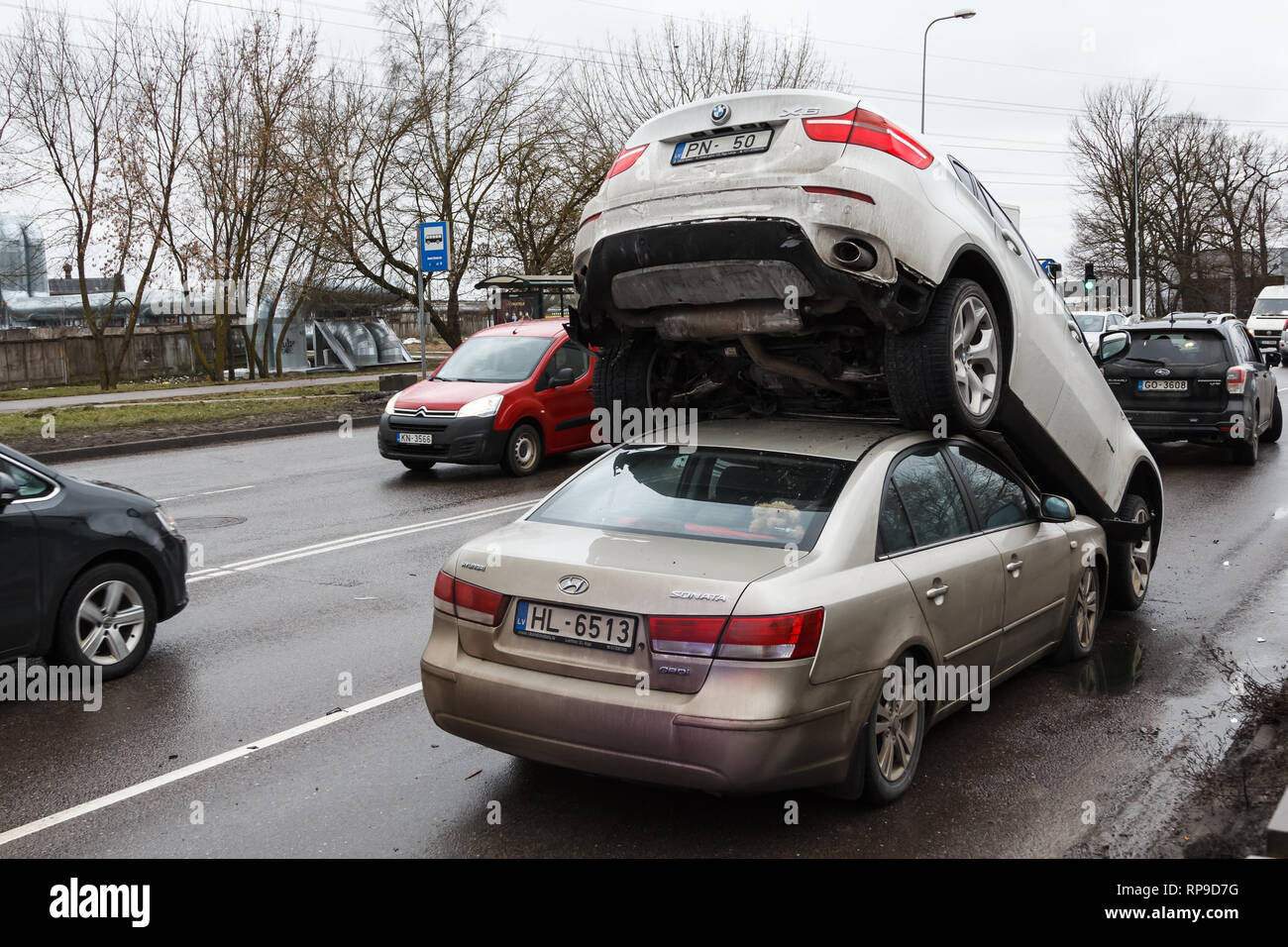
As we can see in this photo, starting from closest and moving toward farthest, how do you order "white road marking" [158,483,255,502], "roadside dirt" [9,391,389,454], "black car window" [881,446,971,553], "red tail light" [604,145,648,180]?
"black car window" [881,446,971,553] → "red tail light" [604,145,648,180] → "white road marking" [158,483,255,502] → "roadside dirt" [9,391,389,454]

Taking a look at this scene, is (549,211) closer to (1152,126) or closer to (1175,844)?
(1175,844)

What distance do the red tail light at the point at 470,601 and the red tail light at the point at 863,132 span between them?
8.62 feet

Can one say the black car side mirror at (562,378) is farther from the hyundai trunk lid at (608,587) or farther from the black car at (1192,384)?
the hyundai trunk lid at (608,587)

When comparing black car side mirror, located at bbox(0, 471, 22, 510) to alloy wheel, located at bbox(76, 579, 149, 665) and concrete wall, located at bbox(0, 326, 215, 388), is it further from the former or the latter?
concrete wall, located at bbox(0, 326, 215, 388)

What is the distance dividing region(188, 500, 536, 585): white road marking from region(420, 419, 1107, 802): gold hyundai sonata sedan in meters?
4.64

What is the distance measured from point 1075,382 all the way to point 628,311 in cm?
257

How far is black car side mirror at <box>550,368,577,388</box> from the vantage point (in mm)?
14531

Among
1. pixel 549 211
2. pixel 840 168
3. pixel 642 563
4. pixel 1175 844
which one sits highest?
pixel 549 211

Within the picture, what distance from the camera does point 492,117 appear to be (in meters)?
34.3

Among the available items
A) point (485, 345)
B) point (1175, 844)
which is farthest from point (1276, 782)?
point (485, 345)

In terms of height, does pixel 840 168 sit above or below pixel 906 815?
above

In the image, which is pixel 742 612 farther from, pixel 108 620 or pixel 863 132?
pixel 108 620

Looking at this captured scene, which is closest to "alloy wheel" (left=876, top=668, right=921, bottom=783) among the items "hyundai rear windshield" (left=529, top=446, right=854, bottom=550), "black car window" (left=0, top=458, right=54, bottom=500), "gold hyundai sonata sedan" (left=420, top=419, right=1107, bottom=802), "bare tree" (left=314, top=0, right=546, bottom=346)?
"gold hyundai sonata sedan" (left=420, top=419, right=1107, bottom=802)

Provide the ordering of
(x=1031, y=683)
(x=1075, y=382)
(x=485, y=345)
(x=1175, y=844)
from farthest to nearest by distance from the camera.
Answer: (x=485, y=345), (x=1075, y=382), (x=1031, y=683), (x=1175, y=844)
